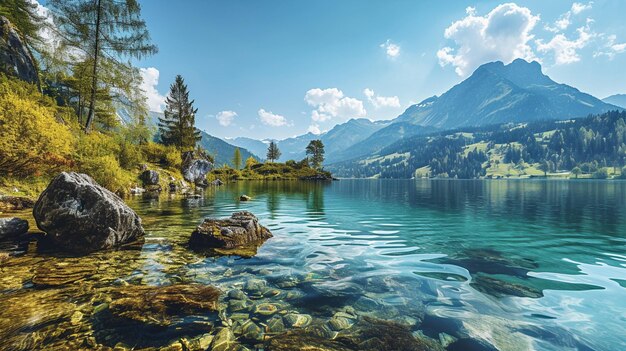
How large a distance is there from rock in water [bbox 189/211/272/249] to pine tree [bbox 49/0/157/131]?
25.2 meters

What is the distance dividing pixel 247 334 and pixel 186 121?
8612cm

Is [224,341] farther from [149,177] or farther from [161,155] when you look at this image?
[161,155]

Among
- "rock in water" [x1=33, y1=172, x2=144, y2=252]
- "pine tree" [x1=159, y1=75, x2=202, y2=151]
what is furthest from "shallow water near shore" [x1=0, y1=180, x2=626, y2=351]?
"pine tree" [x1=159, y1=75, x2=202, y2=151]

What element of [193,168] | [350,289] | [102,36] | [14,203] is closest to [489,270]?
[350,289]

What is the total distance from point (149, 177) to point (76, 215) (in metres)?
36.8

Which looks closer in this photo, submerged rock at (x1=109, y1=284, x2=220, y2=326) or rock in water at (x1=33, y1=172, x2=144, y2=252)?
submerged rock at (x1=109, y1=284, x2=220, y2=326)

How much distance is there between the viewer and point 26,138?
1861 centimetres

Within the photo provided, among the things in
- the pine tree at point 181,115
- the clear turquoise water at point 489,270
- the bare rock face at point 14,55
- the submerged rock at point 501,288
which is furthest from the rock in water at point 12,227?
the pine tree at point 181,115

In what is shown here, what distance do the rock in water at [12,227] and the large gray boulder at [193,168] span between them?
2041 inches

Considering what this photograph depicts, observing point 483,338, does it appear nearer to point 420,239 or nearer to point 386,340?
point 386,340

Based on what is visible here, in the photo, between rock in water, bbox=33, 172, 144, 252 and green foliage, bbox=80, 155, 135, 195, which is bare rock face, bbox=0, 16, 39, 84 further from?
rock in water, bbox=33, 172, 144, 252

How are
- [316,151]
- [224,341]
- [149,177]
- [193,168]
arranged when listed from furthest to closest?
[316,151]
[193,168]
[149,177]
[224,341]

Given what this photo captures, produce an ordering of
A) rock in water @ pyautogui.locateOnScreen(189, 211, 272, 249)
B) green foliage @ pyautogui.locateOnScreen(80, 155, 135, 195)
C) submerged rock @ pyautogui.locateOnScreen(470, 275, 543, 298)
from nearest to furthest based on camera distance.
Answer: submerged rock @ pyautogui.locateOnScreen(470, 275, 543, 298) → rock in water @ pyautogui.locateOnScreen(189, 211, 272, 249) → green foliage @ pyautogui.locateOnScreen(80, 155, 135, 195)

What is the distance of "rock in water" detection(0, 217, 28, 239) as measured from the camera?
470 inches
